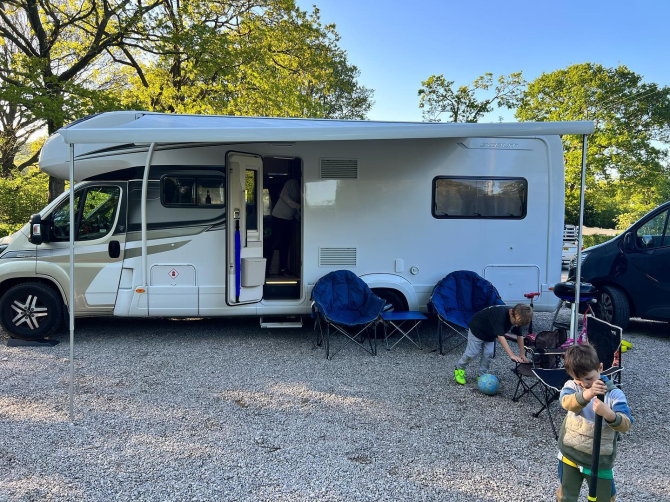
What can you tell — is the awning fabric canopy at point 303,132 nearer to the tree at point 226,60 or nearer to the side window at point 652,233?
the side window at point 652,233

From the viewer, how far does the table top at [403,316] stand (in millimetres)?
5280

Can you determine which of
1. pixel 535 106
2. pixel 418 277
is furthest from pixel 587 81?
pixel 418 277

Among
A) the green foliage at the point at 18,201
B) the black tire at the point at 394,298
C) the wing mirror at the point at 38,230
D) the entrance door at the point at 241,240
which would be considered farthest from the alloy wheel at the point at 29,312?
the green foliage at the point at 18,201

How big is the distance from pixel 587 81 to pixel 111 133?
23.8 meters

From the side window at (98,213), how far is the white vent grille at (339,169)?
7.92 feet

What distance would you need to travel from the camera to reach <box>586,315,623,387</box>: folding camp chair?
3.67 meters

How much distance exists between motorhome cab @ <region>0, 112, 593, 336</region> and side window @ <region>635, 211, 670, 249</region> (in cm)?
133

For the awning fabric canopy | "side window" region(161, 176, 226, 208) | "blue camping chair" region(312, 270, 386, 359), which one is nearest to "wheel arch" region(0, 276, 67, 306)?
"side window" region(161, 176, 226, 208)

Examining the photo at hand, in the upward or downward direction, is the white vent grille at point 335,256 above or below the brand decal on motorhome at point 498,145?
below

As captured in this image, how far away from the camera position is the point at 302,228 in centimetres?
568

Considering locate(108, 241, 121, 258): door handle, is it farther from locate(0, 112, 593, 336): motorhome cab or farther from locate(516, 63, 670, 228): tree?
locate(516, 63, 670, 228): tree

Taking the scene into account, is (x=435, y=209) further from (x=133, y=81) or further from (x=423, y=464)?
(x=133, y=81)

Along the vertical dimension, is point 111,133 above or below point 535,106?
below

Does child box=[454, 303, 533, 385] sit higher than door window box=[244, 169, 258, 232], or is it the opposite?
door window box=[244, 169, 258, 232]
